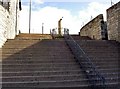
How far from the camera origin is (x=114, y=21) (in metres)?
15.8

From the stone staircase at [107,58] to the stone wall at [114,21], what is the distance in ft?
2.71

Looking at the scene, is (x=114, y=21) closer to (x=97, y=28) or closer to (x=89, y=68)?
(x=97, y=28)

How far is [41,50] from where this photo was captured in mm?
12836

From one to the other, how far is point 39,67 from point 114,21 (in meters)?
7.06

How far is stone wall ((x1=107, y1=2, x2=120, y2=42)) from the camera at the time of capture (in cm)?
1517

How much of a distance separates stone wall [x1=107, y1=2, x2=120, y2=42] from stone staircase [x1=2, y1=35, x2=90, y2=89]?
3639mm

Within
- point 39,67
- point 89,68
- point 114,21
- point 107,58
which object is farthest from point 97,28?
point 39,67

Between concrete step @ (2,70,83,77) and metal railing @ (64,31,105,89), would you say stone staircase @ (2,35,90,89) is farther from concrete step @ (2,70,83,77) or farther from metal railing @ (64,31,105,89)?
metal railing @ (64,31,105,89)

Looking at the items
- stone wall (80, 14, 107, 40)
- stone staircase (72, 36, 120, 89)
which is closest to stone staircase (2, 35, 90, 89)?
stone staircase (72, 36, 120, 89)

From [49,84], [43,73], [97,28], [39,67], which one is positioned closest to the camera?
[49,84]

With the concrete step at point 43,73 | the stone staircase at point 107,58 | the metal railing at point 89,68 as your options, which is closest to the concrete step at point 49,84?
the metal railing at point 89,68

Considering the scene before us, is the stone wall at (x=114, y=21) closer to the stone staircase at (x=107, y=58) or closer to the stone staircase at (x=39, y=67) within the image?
the stone staircase at (x=107, y=58)

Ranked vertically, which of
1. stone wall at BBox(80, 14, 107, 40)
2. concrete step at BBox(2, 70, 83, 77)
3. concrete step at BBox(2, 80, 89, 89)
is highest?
stone wall at BBox(80, 14, 107, 40)

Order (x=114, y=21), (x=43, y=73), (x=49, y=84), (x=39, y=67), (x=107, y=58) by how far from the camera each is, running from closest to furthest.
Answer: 1. (x=49, y=84)
2. (x=43, y=73)
3. (x=39, y=67)
4. (x=107, y=58)
5. (x=114, y=21)
